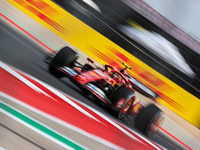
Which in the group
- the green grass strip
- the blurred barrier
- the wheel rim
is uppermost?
the blurred barrier

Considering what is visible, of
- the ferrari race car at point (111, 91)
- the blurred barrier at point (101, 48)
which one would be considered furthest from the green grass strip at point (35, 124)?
the blurred barrier at point (101, 48)

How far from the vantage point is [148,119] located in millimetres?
4590

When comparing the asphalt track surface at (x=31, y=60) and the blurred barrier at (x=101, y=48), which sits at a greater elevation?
the blurred barrier at (x=101, y=48)

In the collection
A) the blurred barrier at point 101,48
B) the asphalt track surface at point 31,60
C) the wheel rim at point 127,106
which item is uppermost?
the blurred barrier at point 101,48

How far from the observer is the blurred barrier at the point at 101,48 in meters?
7.95

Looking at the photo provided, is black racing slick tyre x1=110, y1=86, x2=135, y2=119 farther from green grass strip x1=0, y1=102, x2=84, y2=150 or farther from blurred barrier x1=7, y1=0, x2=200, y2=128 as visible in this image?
blurred barrier x1=7, y1=0, x2=200, y2=128

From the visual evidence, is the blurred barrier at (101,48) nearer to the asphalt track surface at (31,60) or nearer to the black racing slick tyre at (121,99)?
the asphalt track surface at (31,60)

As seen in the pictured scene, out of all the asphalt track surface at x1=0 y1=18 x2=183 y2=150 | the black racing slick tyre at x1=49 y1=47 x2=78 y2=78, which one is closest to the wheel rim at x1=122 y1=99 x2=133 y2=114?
the asphalt track surface at x1=0 y1=18 x2=183 y2=150

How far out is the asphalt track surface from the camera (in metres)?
4.50

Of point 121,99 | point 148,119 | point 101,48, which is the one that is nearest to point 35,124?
point 121,99

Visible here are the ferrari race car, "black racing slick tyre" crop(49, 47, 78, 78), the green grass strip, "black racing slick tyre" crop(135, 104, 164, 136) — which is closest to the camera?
the green grass strip

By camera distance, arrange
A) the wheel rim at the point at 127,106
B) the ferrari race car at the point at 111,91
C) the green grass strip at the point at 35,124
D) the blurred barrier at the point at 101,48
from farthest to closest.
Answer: the blurred barrier at the point at 101,48, the wheel rim at the point at 127,106, the ferrari race car at the point at 111,91, the green grass strip at the point at 35,124

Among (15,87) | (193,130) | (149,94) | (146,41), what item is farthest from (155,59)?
(15,87)

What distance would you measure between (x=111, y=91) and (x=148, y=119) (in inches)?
35.5
